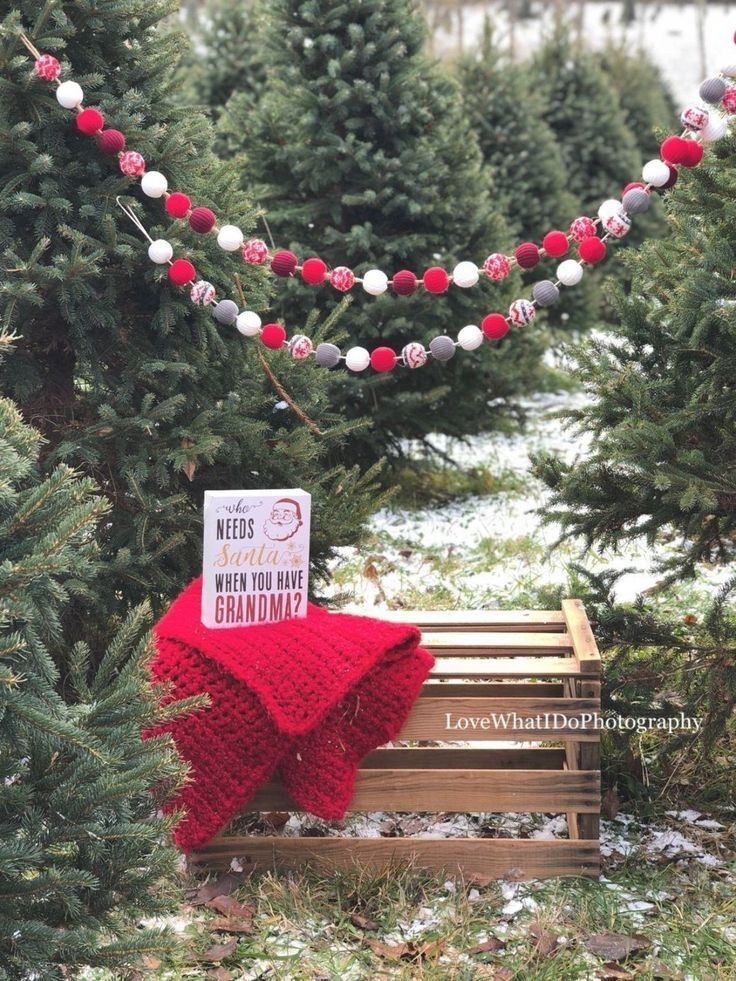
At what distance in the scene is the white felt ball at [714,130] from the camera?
295 centimetres

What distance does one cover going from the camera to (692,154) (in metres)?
2.94

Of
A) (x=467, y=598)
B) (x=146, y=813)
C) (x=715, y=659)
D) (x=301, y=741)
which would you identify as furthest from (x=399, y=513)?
(x=146, y=813)

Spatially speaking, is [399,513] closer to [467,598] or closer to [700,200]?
[467,598]

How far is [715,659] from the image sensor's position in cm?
A: 302

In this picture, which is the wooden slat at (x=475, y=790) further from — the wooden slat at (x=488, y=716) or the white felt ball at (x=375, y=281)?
the white felt ball at (x=375, y=281)

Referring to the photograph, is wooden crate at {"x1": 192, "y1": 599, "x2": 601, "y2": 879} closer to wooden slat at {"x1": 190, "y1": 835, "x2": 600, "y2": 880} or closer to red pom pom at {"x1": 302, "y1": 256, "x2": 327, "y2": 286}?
wooden slat at {"x1": 190, "y1": 835, "x2": 600, "y2": 880}

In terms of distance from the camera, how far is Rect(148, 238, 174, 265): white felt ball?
2865 mm

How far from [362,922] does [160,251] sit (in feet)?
5.79

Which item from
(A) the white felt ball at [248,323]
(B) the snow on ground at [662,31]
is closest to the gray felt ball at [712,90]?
(A) the white felt ball at [248,323]

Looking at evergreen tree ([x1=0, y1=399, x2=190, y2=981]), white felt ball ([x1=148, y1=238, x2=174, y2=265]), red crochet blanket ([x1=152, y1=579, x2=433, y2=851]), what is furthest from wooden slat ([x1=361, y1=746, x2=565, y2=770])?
white felt ball ([x1=148, y1=238, x2=174, y2=265])

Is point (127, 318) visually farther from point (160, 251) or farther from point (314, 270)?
point (314, 270)

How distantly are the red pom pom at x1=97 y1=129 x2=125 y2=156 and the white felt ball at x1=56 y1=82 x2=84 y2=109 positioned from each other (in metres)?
0.10

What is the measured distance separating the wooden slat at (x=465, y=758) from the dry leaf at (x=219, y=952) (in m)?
0.56

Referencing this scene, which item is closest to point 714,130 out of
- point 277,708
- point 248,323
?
point 248,323
